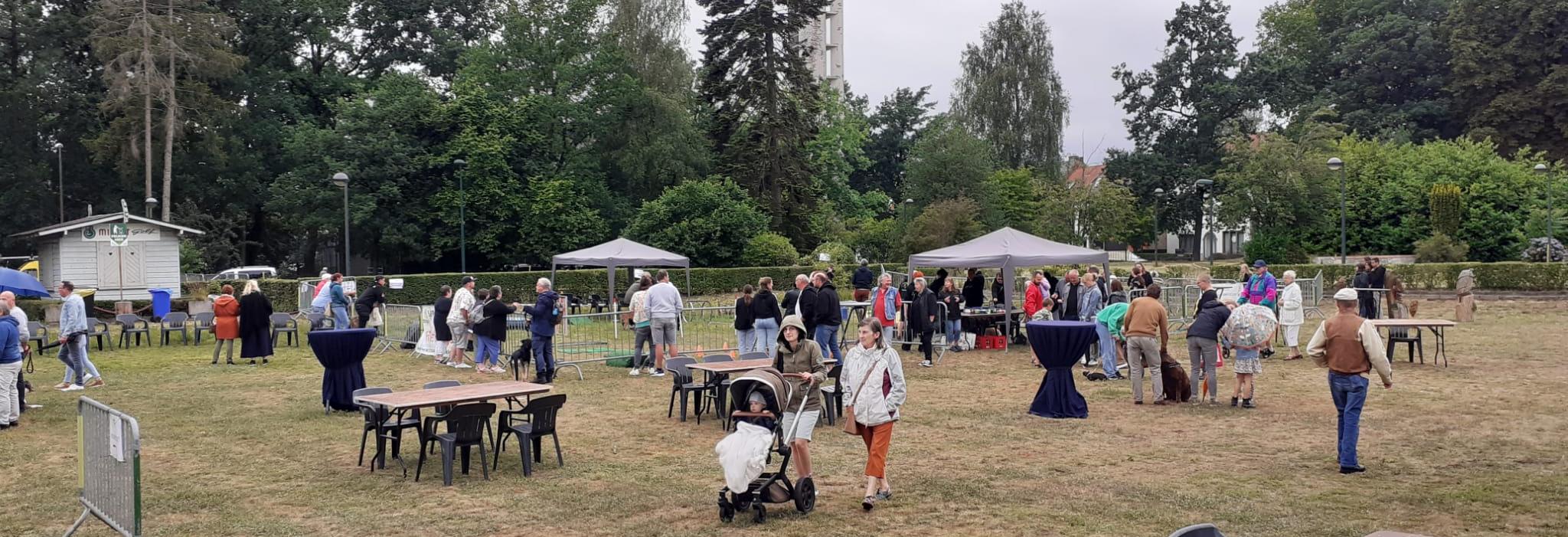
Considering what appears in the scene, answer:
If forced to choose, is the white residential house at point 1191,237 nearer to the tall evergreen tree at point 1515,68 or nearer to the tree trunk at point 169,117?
the tall evergreen tree at point 1515,68

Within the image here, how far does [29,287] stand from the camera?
18.3 metres

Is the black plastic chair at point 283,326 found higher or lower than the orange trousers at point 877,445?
higher

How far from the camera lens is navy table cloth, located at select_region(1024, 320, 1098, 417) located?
1176cm

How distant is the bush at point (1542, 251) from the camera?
3806 centimetres

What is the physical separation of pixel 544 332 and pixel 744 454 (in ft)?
27.1

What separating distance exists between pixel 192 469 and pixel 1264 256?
40.2m

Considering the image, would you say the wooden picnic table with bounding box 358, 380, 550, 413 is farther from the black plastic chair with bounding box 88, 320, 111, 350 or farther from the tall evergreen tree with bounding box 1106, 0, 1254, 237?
the tall evergreen tree with bounding box 1106, 0, 1254, 237

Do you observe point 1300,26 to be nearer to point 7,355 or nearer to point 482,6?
point 482,6

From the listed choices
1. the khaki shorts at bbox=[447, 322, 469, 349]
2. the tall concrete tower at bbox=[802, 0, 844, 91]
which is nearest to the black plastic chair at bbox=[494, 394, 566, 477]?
the khaki shorts at bbox=[447, 322, 469, 349]

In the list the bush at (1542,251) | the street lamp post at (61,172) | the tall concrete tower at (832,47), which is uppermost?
the tall concrete tower at (832,47)

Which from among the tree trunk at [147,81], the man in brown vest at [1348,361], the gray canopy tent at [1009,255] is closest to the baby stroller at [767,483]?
the man in brown vest at [1348,361]

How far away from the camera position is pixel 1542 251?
38.4 m

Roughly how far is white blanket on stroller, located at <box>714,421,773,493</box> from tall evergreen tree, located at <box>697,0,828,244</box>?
1445 inches

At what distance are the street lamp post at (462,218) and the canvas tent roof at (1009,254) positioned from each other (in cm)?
2279
